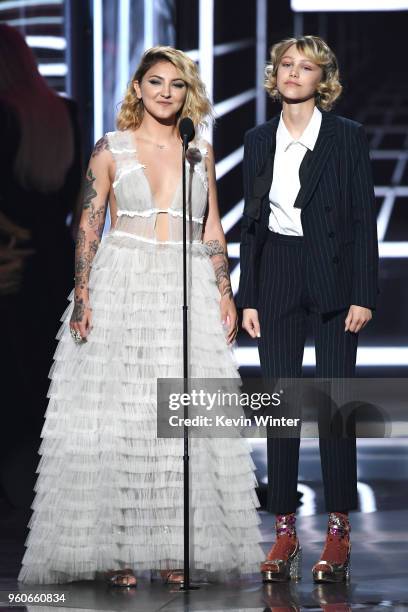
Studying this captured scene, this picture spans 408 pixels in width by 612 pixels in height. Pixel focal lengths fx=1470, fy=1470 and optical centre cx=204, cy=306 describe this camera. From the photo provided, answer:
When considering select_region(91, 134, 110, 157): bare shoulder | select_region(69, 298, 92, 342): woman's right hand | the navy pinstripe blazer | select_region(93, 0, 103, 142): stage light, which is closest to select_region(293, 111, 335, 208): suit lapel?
the navy pinstripe blazer

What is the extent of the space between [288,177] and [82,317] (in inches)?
30.2

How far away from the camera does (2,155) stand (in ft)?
20.3

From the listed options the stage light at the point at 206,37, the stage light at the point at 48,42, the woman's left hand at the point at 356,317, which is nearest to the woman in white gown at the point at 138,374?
the woman's left hand at the point at 356,317

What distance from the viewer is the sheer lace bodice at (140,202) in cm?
452

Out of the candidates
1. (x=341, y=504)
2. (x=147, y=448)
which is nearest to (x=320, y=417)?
(x=341, y=504)

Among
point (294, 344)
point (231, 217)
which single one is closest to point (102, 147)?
point (294, 344)

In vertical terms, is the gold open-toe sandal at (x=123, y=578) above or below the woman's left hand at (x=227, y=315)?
below

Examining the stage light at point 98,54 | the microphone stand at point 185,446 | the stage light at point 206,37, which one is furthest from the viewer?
the stage light at point 206,37

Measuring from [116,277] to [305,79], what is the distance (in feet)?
2.74

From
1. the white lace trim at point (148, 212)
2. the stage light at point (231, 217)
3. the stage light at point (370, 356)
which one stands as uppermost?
the white lace trim at point (148, 212)

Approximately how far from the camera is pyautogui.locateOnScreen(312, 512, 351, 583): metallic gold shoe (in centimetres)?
444

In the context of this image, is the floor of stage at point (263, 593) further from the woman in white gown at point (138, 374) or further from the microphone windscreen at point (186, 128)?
the microphone windscreen at point (186, 128)

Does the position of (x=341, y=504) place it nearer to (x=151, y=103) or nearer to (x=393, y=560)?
(x=393, y=560)

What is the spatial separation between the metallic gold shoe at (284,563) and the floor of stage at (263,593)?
40mm
